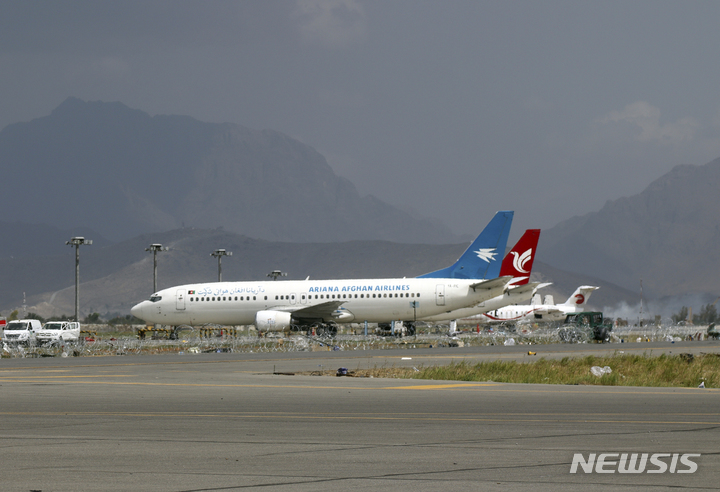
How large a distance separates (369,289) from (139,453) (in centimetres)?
4264

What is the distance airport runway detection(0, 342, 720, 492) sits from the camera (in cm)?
852

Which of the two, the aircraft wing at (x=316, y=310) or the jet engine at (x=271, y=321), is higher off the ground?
the aircraft wing at (x=316, y=310)

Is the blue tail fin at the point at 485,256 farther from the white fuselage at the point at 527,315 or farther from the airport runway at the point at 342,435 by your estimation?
the airport runway at the point at 342,435

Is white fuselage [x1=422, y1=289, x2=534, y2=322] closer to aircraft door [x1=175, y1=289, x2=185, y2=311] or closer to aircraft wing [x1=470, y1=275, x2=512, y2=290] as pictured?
aircraft wing [x1=470, y1=275, x2=512, y2=290]

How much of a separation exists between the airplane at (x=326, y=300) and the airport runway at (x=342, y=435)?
31.3 meters

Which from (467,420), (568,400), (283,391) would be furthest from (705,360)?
(467,420)

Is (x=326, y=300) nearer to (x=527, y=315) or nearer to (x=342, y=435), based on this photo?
(x=527, y=315)

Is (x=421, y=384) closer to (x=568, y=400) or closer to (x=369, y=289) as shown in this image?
(x=568, y=400)

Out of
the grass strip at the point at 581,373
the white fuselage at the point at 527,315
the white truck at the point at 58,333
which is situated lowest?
the grass strip at the point at 581,373

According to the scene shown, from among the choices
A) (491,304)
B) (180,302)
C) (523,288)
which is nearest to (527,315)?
(491,304)

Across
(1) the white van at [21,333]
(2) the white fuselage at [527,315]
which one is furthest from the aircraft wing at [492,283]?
(2) the white fuselage at [527,315]

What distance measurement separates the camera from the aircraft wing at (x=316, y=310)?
51.1 metres

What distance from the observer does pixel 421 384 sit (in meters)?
20.5

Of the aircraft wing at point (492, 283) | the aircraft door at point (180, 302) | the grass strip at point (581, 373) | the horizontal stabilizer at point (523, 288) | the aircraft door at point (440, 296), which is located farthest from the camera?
the aircraft door at point (180, 302)
